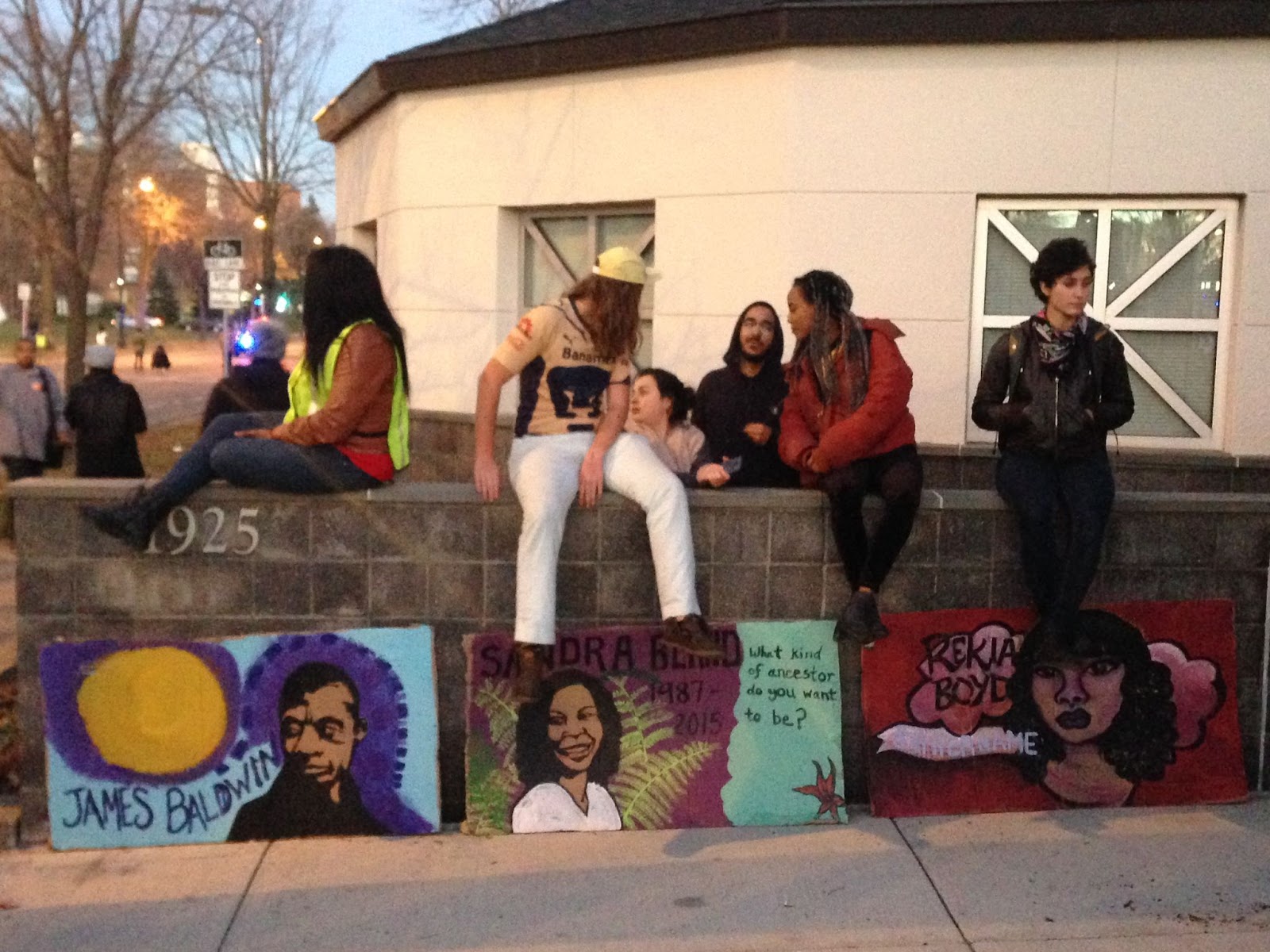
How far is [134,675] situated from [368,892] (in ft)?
4.22

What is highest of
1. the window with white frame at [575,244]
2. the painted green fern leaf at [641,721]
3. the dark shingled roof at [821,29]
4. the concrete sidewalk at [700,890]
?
the dark shingled roof at [821,29]

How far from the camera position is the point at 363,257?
507 cm

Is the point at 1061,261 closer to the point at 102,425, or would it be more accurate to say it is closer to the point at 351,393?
the point at 351,393

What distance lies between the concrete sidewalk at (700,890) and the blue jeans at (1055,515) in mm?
924

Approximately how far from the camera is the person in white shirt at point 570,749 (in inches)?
204

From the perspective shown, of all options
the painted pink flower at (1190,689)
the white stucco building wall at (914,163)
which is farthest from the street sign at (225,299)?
the painted pink flower at (1190,689)

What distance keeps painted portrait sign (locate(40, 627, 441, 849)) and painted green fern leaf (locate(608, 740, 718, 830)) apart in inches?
28.4

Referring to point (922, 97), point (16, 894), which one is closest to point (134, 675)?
point (16, 894)

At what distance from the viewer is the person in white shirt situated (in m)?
5.17

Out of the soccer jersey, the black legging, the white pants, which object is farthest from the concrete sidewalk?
the soccer jersey

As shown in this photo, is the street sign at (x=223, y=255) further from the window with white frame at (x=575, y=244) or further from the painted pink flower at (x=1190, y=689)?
the painted pink flower at (x=1190, y=689)

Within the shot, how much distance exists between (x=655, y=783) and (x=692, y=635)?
2.18 feet

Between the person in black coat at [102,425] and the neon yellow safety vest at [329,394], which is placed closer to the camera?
the neon yellow safety vest at [329,394]

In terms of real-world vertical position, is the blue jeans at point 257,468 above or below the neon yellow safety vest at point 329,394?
below
